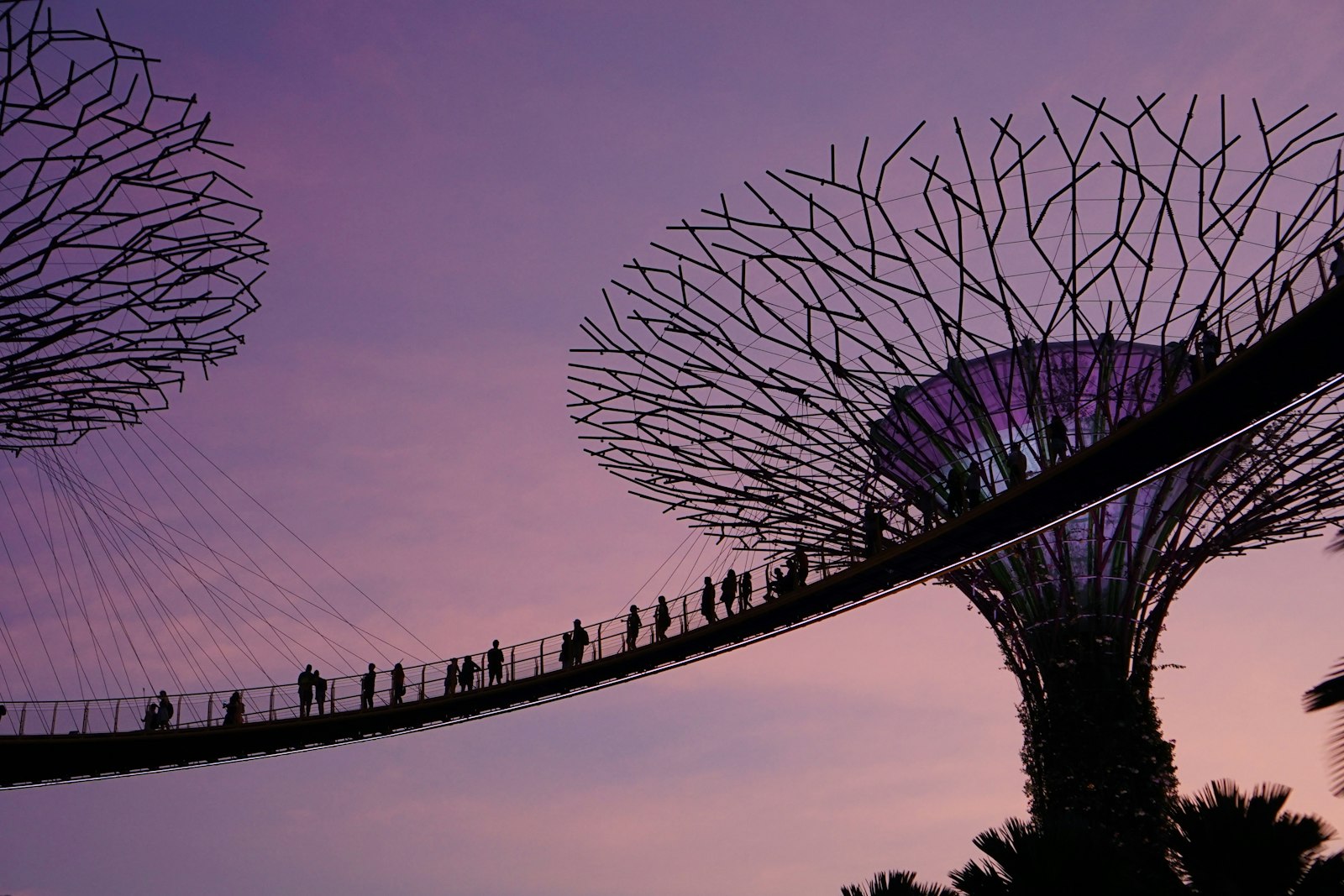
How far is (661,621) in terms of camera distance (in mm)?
25984

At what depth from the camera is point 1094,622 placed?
78.3 feet

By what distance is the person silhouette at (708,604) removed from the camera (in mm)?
25594

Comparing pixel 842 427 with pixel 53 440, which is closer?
pixel 842 427

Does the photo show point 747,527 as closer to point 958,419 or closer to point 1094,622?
point 958,419

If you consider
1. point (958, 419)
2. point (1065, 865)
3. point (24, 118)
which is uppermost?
point (24, 118)

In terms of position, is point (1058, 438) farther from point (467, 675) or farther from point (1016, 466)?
point (467, 675)

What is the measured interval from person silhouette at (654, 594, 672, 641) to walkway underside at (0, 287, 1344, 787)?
1.03ft

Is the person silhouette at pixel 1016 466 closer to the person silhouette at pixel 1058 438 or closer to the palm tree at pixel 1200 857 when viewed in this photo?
the person silhouette at pixel 1058 438

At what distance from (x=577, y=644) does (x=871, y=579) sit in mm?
7803

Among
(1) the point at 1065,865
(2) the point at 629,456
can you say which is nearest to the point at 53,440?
(2) the point at 629,456

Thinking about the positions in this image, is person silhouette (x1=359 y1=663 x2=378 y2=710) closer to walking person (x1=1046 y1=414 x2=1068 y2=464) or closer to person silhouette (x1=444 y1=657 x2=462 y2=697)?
person silhouette (x1=444 y1=657 x2=462 y2=697)

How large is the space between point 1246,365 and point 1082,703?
30.5 ft

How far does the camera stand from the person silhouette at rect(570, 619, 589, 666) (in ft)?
89.5

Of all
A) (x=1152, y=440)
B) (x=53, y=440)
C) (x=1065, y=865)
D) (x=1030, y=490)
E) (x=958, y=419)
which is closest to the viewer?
(x=1065, y=865)
